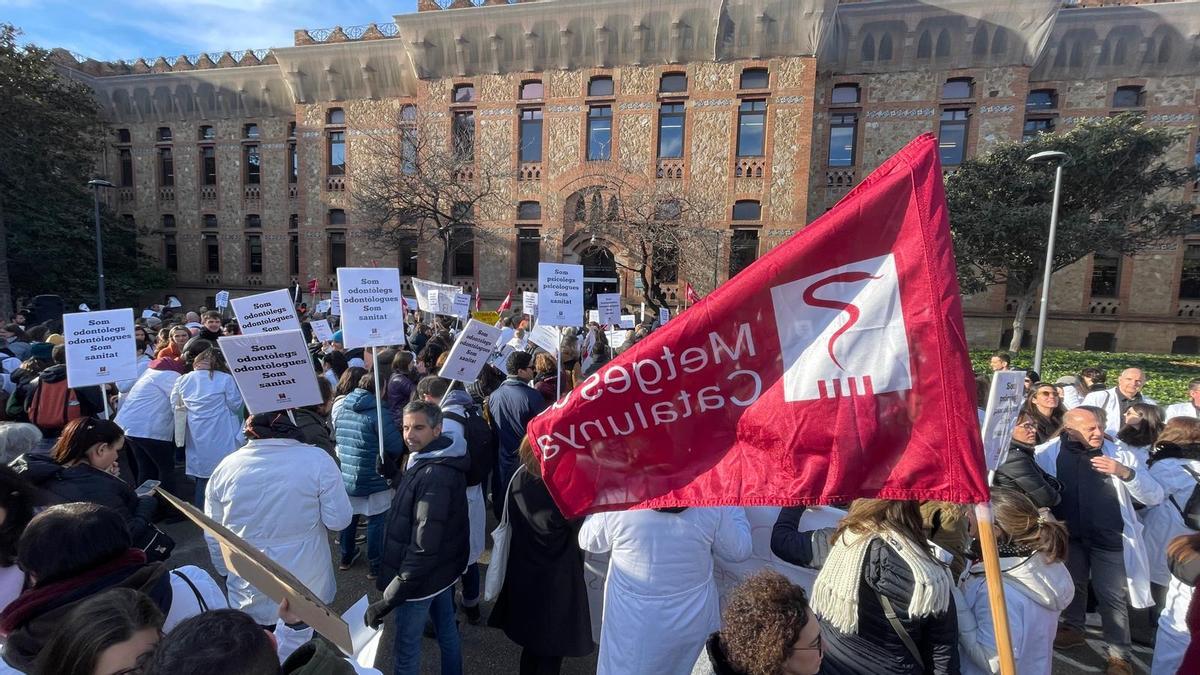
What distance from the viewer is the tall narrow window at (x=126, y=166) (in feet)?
94.6

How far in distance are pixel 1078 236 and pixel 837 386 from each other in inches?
763

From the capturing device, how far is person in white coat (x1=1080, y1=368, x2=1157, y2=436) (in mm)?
5527

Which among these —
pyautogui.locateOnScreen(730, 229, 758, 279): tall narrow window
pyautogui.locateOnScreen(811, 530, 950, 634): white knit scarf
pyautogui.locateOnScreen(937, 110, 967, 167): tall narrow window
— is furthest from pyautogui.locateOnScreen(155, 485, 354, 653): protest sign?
pyautogui.locateOnScreen(937, 110, 967, 167): tall narrow window

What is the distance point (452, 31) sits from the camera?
2261 cm

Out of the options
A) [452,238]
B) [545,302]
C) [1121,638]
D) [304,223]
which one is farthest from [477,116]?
[1121,638]

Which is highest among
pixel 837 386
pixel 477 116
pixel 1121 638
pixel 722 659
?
pixel 477 116

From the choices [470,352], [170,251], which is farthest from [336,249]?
[470,352]

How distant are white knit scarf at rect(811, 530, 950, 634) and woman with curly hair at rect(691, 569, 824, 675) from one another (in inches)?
12.1

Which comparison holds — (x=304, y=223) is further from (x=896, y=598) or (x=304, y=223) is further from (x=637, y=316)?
(x=896, y=598)

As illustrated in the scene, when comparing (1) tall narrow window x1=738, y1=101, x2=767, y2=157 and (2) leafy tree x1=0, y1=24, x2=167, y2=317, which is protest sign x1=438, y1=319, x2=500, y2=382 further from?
(2) leafy tree x1=0, y1=24, x2=167, y2=317

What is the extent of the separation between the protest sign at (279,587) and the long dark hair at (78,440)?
64.5 inches

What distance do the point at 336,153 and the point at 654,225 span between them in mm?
15898

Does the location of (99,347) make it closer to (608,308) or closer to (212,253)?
(608,308)

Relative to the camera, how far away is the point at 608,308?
1015 centimetres
